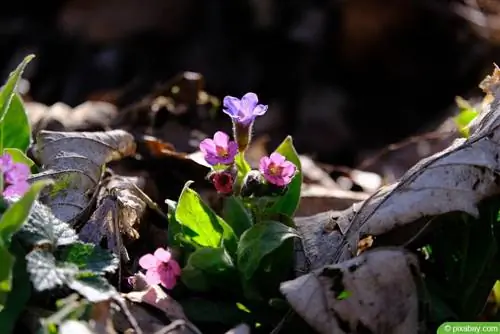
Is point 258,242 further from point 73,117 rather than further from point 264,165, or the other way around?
point 73,117

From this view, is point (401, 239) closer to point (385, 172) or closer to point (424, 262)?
point (424, 262)

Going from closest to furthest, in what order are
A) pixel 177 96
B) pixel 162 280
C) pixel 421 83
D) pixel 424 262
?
pixel 162 280
pixel 424 262
pixel 177 96
pixel 421 83

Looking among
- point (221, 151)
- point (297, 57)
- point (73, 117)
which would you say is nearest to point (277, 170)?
point (221, 151)

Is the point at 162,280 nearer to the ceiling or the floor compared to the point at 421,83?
nearer to the ceiling

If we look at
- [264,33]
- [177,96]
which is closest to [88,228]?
[177,96]

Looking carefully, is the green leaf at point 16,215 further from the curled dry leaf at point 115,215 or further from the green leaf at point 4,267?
the curled dry leaf at point 115,215

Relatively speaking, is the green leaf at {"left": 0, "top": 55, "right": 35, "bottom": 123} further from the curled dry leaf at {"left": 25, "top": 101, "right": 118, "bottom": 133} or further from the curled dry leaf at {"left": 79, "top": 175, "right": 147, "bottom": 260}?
the curled dry leaf at {"left": 25, "top": 101, "right": 118, "bottom": 133}

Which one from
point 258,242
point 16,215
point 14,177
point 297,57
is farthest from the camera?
point 297,57
